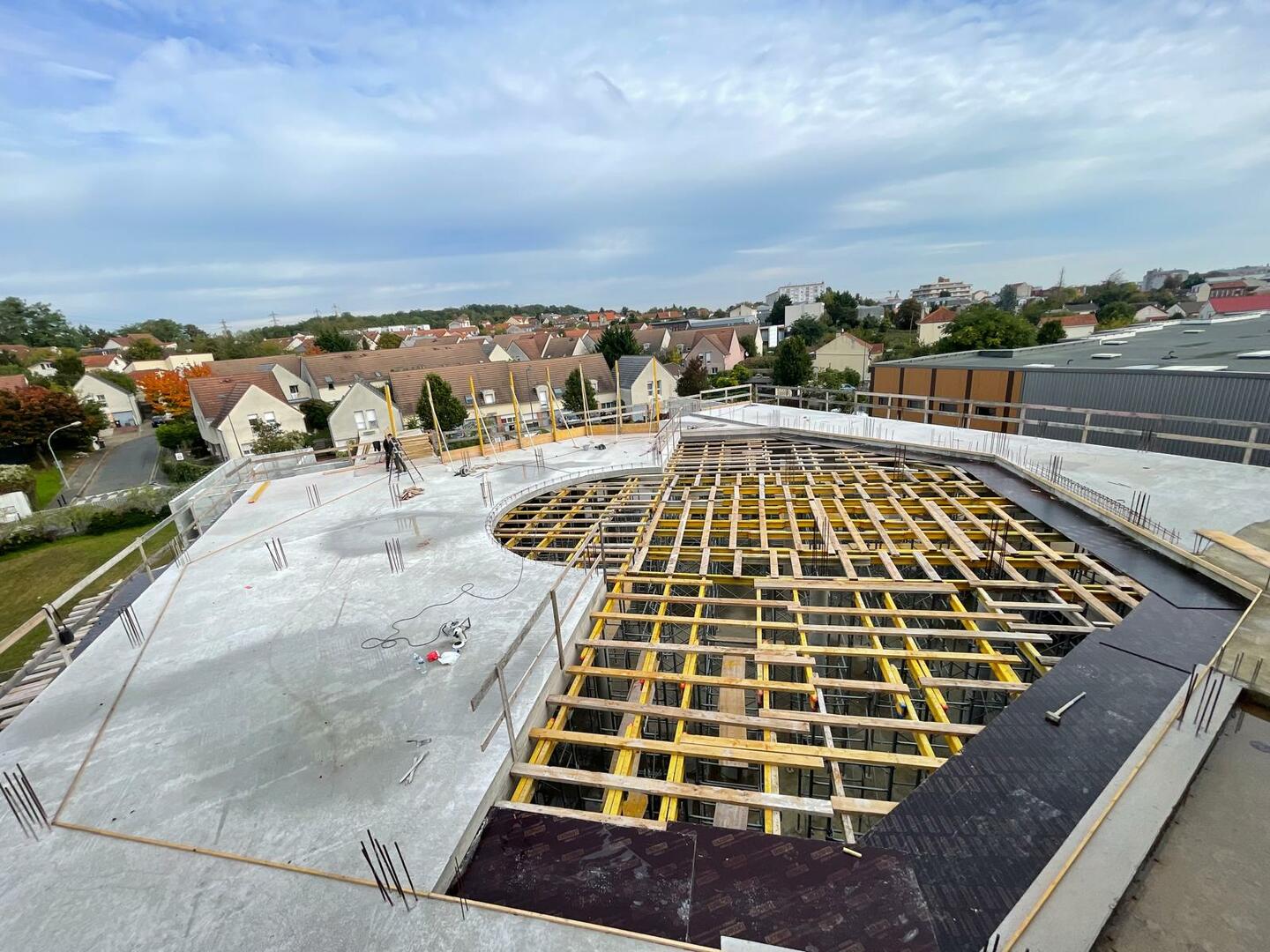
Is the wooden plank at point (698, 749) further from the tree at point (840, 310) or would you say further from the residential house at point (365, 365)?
the tree at point (840, 310)

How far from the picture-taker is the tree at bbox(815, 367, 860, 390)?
38.2 meters

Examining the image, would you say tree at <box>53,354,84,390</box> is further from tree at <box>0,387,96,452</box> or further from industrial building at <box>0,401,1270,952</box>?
industrial building at <box>0,401,1270,952</box>

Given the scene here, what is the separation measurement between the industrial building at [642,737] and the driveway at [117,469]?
26134 millimetres

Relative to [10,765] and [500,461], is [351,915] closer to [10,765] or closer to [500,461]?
[10,765]

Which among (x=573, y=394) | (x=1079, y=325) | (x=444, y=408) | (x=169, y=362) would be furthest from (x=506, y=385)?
(x=1079, y=325)

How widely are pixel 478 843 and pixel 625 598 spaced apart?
125 inches

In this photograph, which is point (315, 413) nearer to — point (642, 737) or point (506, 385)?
point (506, 385)

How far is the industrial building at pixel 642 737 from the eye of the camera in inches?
115

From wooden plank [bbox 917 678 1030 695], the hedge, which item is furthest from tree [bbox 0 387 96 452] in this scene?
wooden plank [bbox 917 678 1030 695]

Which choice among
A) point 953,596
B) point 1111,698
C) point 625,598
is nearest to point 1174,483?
point 953,596

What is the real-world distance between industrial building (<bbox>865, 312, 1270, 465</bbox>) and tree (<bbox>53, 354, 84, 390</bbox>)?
193ft

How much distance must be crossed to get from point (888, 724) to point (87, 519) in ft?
93.8

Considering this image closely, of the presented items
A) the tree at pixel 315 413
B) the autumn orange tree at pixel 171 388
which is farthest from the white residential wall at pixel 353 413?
the autumn orange tree at pixel 171 388

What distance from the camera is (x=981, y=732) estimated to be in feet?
12.8
